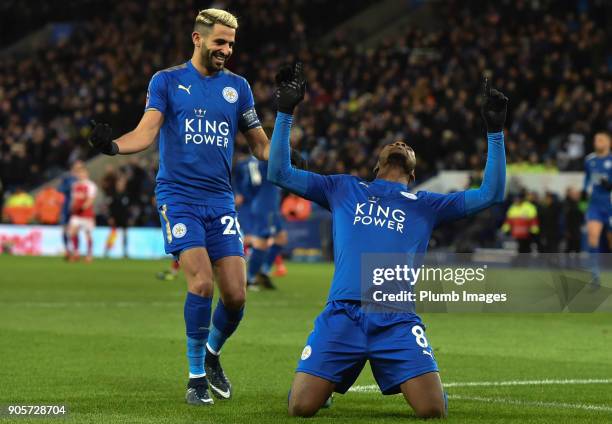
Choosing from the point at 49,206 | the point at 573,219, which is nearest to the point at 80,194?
the point at 49,206

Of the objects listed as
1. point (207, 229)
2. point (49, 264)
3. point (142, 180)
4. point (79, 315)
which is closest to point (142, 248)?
point (142, 180)

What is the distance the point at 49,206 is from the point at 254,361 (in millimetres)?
25004

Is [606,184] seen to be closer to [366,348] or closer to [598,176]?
[598,176]

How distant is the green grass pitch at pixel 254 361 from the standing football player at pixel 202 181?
1.55 feet

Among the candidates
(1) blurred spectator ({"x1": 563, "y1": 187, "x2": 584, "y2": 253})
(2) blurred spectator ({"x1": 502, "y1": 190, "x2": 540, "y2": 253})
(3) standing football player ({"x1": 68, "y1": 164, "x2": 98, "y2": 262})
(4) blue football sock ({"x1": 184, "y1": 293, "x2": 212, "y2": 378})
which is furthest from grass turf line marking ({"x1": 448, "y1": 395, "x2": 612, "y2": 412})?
(3) standing football player ({"x1": 68, "y1": 164, "x2": 98, "y2": 262})

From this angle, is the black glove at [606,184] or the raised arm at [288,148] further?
the black glove at [606,184]

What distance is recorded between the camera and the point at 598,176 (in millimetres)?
18156

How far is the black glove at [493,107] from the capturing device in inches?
255

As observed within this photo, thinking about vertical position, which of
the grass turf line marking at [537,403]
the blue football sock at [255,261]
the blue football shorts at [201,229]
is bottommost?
the blue football sock at [255,261]

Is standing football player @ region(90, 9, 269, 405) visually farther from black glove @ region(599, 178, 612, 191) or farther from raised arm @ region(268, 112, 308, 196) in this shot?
black glove @ region(599, 178, 612, 191)

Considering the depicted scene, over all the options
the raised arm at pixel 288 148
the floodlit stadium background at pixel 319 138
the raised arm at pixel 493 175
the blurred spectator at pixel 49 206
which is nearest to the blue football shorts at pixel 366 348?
the floodlit stadium background at pixel 319 138

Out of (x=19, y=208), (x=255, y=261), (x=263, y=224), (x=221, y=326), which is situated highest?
(x=221, y=326)

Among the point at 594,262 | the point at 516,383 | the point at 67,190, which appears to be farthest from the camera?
the point at 67,190

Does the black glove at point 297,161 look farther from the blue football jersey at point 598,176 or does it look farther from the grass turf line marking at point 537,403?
the blue football jersey at point 598,176
